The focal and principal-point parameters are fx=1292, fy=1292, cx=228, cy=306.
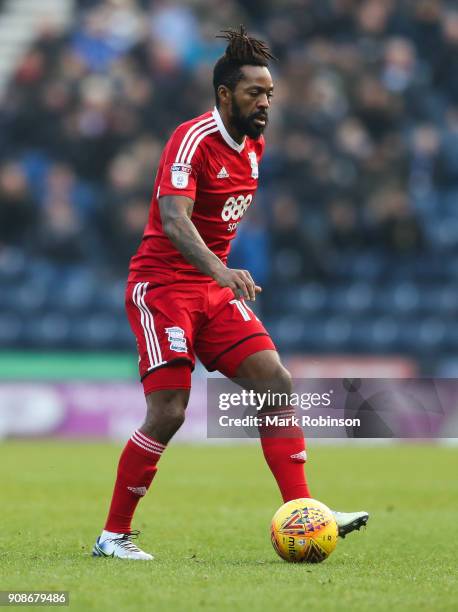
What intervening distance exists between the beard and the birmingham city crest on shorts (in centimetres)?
99

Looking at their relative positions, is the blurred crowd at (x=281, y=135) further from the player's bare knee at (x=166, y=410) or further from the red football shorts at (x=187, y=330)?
the player's bare knee at (x=166, y=410)

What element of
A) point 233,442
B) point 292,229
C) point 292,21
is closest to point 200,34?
point 292,21

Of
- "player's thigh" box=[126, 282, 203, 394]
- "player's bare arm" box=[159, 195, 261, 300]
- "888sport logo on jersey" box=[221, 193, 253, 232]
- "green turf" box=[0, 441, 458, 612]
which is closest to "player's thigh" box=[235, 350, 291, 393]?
"player's thigh" box=[126, 282, 203, 394]

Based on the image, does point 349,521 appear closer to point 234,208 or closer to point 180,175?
point 234,208

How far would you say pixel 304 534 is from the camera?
5707 millimetres

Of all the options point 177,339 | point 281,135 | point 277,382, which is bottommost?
point 277,382

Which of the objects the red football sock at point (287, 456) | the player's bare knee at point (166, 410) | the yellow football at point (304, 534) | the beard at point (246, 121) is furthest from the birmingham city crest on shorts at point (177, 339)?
the beard at point (246, 121)

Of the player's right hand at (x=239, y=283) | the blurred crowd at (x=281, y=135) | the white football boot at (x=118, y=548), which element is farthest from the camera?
the blurred crowd at (x=281, y=135)

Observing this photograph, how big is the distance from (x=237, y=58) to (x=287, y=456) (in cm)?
188

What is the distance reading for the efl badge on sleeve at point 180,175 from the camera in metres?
5.89

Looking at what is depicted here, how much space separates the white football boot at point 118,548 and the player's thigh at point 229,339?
2.97 feet

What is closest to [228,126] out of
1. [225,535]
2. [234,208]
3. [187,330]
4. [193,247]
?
[234,208]

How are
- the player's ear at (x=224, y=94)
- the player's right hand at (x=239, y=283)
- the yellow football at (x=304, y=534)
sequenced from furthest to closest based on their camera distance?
the player's ear at (x=224, y=94)
the yellow football at (x=304, y=534)
the player's right hand at (x=239, y=283)

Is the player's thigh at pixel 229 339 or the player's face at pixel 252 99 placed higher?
the player's face at pixel 252 99
